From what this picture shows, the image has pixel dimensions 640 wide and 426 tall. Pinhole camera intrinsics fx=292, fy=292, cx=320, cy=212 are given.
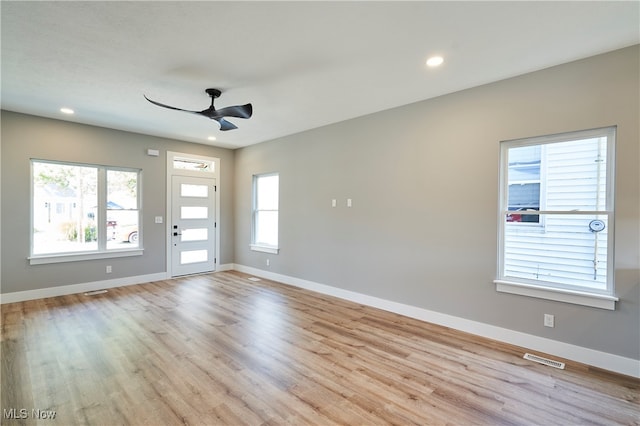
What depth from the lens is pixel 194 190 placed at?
627cm

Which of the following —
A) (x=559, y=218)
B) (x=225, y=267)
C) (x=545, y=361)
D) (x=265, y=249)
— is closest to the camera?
(x=545, y=361)

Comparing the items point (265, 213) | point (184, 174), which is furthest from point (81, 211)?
point (265, 213)

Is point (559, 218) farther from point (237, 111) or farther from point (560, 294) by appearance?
Result: point (237, 111)

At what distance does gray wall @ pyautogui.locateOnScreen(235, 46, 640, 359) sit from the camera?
2564mm

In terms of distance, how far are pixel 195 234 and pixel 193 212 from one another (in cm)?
48

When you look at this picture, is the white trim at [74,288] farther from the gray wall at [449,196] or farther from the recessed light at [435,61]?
the recessed light at [435,61]

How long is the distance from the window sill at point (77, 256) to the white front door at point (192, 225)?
74cm

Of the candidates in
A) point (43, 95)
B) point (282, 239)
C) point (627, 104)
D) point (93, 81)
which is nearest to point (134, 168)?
point (43, 95)

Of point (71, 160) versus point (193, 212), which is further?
point (193, 212)

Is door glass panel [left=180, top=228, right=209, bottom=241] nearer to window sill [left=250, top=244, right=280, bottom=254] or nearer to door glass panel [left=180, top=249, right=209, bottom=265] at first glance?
door glass panel [left=180, top=249, right=209, bottom=265]

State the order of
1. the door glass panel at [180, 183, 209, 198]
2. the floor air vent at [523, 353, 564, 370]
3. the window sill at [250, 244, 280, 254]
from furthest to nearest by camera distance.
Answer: the door glass panel at [180, 183, 209, 198] → the window sill at [250, 244, 280, 254] → the floor air vent at [523, 353, 564, 370]

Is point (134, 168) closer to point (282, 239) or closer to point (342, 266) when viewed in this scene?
point (282, 239)

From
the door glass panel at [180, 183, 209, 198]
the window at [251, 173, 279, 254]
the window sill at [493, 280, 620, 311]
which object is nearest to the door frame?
the door glass panel at [180, 183, 209, 198]

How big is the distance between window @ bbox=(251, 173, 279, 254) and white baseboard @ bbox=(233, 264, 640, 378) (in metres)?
1.76
